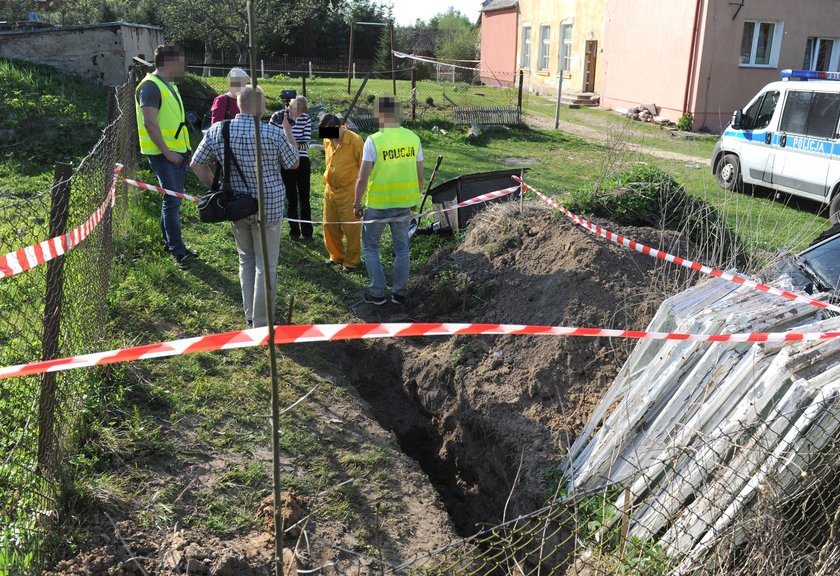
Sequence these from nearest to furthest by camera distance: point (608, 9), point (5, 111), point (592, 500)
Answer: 1. point (592, 500)
2. point (5, 111)
3. point (608, 9)

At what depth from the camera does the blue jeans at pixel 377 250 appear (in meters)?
6.52

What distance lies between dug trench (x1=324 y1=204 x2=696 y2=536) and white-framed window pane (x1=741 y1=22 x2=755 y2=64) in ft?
54.5

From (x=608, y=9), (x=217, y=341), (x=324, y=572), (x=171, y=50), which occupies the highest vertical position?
(x=608, y=9)

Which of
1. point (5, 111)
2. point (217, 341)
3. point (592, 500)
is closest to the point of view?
point (217, 341)

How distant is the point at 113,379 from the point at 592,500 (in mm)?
3104

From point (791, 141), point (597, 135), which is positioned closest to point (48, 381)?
point (791, 141)

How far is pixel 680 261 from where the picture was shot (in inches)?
212

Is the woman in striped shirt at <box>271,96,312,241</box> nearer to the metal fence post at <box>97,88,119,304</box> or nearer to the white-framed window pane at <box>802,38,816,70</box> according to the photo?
the metal fence post at <box>97,88,119,304</box>

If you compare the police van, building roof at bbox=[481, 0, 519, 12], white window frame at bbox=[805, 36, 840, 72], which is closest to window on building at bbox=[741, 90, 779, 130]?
the police van

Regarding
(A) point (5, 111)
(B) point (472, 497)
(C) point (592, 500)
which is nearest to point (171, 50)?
(B) point (472, 497)

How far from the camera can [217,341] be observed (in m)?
3.14

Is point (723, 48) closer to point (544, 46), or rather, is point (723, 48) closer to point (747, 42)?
point (747, 42)

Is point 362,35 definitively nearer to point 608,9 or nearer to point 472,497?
point 608,9

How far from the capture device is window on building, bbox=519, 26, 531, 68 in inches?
1225
